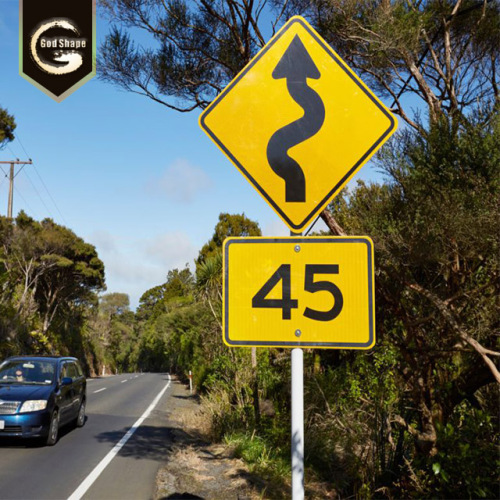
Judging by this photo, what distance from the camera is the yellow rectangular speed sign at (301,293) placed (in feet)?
8.31

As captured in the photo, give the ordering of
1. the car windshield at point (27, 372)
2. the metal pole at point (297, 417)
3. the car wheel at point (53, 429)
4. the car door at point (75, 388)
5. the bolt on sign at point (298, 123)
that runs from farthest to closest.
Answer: the car door at point (75, 388) → the car windshield at point (27, 372) → the car wheel at point (53, 429) → the bolt on sign at point (298, 123) → the metal pole at point (297, 417)

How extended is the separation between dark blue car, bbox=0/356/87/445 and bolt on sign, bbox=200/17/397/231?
882 centimetres

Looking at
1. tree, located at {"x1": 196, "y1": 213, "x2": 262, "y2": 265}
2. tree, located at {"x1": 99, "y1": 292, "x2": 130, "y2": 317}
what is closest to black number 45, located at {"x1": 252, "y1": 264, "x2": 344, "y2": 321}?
tree, located at {"x1": 196, "y1": 213, "x2": 262, "y2": 265}

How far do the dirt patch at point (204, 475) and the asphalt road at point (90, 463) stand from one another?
244mm

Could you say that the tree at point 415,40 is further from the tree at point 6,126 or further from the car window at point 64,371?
the tree at point 6,126

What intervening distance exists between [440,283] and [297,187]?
4.08 m

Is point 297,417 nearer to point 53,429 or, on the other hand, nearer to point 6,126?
point 53,429

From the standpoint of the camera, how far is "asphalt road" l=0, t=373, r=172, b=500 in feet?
23.5

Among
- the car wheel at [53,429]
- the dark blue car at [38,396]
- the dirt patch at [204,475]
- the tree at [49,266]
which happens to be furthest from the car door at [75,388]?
the tree at [49,266]

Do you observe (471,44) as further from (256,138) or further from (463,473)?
(256,138)

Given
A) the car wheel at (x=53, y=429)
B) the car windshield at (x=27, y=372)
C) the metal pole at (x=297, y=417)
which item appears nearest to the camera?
the metal pole at (x=297, y=417)

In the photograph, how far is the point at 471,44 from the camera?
32.5 ft

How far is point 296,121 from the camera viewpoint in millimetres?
2783

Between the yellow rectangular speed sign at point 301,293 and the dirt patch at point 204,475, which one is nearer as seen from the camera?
the yellow rectangular speed sign at point 301,293
